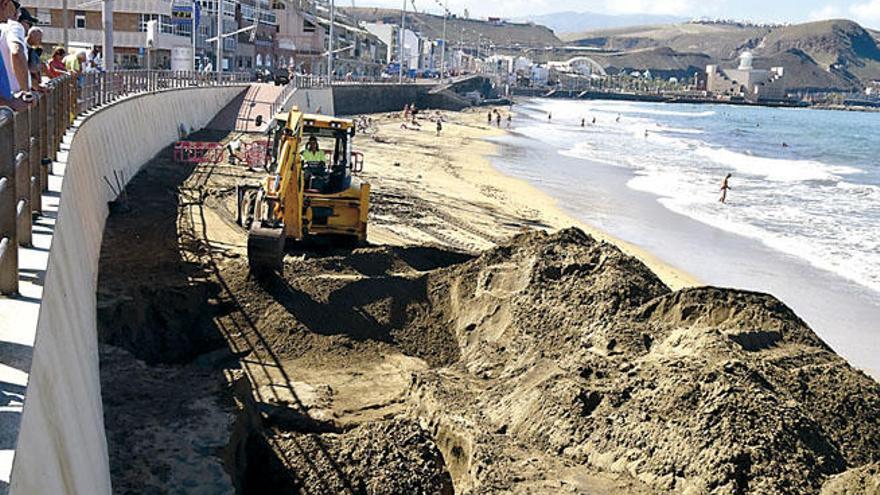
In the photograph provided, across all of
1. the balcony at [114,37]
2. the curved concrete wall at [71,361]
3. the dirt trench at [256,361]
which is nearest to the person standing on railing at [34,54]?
the curved concrete wall at [71,361]

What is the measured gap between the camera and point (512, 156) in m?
47.5

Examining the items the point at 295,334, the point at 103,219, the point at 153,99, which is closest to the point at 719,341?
the point at 295,334

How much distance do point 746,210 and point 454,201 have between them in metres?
11.4

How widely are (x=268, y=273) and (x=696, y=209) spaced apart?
70.2 ft

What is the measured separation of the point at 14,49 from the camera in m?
7.13

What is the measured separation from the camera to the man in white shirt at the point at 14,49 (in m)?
7.08

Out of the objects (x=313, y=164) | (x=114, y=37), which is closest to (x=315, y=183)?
(x=313, y=164)

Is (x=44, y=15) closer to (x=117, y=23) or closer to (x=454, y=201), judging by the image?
(x=117, y=23)

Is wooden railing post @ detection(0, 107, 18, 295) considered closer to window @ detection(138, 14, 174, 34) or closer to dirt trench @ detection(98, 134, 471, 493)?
dirt trench @ detection(98, 134, 471, 493)

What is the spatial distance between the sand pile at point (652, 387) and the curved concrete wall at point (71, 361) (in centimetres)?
350

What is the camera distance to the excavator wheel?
13.5 meters

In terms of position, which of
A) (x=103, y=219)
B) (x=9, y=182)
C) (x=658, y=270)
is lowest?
(x=658, y=270)

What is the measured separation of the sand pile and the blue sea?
20.7 feet

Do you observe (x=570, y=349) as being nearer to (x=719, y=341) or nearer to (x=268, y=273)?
(x=719, y=341)
